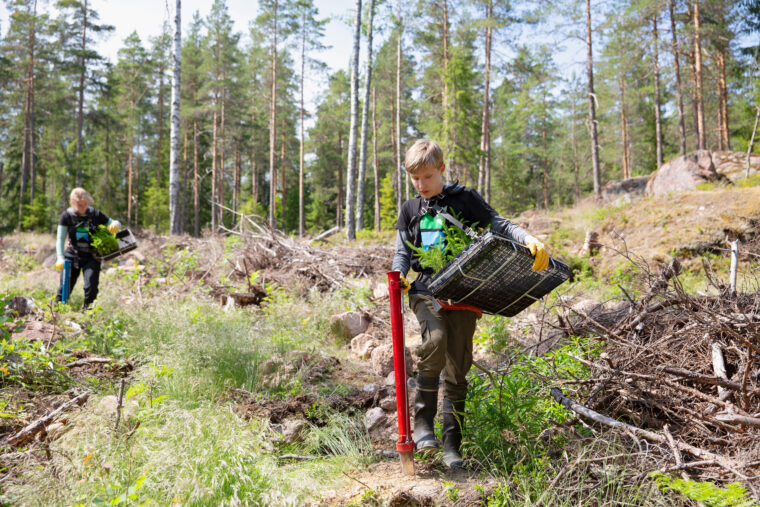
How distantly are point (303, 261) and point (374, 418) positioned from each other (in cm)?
509

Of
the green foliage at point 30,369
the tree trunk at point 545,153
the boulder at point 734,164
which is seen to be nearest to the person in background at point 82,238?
the green foliage at point 30,369

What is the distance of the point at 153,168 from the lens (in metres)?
34.5

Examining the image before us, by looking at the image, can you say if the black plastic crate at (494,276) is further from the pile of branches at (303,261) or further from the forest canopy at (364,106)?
the forest canopy at (364,106)

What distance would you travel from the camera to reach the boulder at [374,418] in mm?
3330

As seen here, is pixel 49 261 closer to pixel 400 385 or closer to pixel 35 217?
pixel 35 217

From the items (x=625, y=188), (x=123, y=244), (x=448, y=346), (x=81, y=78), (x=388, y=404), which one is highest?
(x=81, y=78)

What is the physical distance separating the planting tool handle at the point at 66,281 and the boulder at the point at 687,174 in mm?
12682

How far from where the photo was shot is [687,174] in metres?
12.2

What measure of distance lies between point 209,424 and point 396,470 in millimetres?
1128

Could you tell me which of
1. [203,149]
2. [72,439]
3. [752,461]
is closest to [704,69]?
[752,461]

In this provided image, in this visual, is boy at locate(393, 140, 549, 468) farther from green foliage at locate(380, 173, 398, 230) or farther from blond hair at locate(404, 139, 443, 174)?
green foliage at locate(380, 173, 398, 230)

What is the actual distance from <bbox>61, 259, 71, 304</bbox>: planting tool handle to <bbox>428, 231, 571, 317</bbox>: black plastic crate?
546 cm

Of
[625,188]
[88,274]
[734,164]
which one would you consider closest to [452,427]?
[88,274]

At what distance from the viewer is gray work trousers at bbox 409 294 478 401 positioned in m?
2.70
